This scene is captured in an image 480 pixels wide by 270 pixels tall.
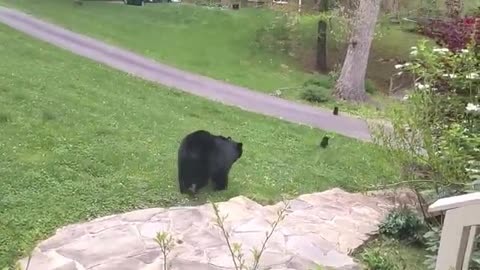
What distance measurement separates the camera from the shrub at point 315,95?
606 inches

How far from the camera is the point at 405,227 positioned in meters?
6.47

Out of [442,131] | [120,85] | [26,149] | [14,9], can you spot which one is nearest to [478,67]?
[442,131]

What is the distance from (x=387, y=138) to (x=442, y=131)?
1.93 feet

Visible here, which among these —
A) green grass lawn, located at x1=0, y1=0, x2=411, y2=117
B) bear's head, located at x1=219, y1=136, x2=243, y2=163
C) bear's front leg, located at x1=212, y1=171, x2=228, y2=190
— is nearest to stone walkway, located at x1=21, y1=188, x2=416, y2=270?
bear's front leg, located at x1=212, y1=171, x2=228, y2=190

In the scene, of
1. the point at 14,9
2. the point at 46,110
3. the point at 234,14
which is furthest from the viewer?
the point at 234,14

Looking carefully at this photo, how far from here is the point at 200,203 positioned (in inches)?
269

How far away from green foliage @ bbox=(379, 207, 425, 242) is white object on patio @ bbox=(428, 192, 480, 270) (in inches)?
123

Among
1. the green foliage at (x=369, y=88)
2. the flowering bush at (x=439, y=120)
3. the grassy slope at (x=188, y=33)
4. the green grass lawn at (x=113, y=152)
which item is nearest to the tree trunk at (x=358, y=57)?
the green foliage at (x=369, y=88)

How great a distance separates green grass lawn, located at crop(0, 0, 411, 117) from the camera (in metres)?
18.1

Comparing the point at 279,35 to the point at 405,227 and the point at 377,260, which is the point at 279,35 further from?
the point at 377,260

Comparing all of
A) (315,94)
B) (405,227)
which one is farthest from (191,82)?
(405,227)

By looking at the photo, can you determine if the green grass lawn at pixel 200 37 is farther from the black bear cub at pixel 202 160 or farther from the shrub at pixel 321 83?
the black bear cub at pixel 202 160

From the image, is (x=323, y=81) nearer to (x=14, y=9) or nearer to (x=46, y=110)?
(x=46, y=110)

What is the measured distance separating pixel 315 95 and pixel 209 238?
1002 cm
